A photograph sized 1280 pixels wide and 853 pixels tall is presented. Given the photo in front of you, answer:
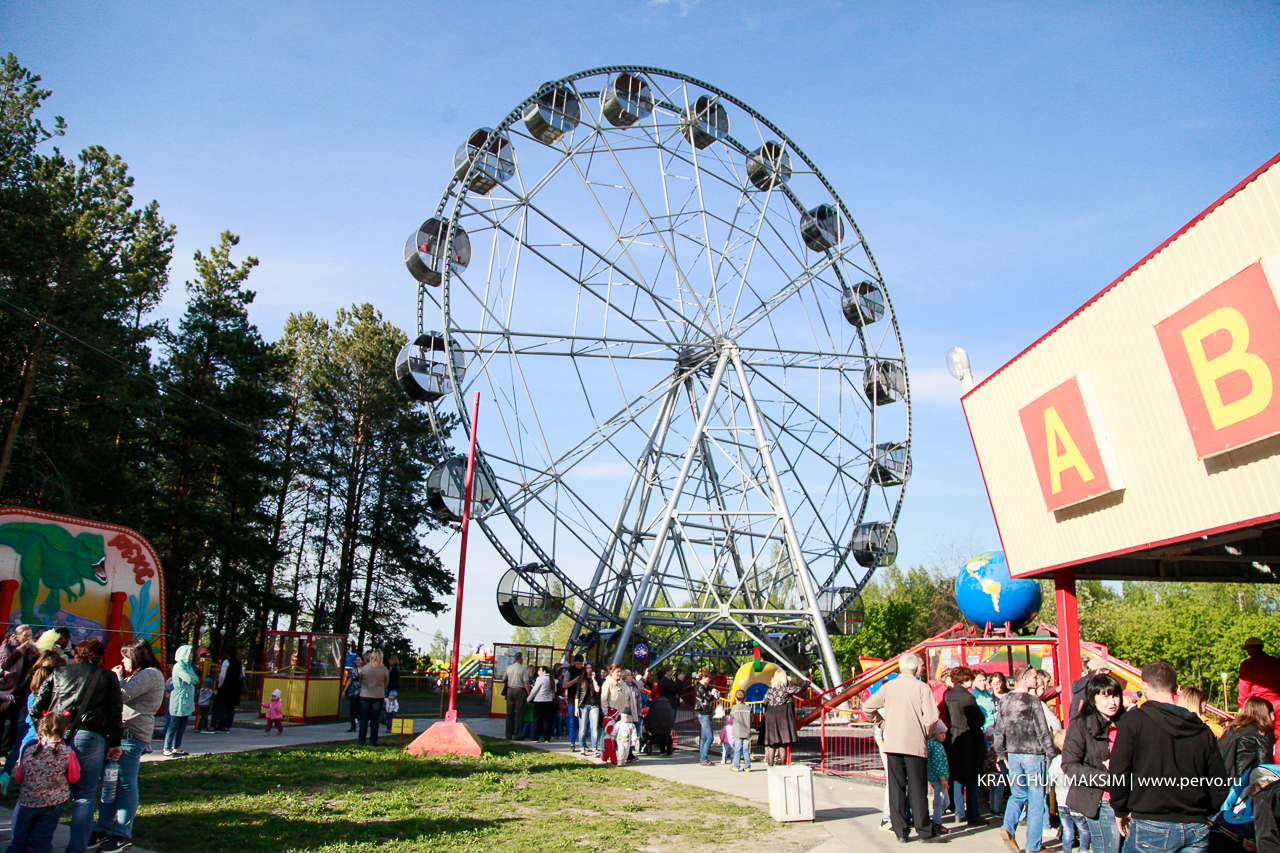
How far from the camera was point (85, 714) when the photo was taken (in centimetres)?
616

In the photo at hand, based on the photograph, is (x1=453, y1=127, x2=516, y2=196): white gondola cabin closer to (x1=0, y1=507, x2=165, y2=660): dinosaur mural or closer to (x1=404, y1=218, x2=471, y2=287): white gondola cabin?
(x1=404, y1=218, x2=471, y2=287): white gondola cabin

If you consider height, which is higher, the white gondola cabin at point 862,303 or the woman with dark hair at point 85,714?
the white gondola cabin at point 862,303

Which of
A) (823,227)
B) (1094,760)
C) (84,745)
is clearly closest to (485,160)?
(823,227)

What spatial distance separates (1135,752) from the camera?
15.3ft

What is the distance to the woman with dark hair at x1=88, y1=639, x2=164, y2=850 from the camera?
6.59 m

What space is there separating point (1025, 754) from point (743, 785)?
15.4 ft

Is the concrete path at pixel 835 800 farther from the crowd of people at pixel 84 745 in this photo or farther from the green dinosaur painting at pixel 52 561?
the green dinosaur painting at pixel 52 561

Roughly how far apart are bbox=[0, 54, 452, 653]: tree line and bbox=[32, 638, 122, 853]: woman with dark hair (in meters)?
18.2

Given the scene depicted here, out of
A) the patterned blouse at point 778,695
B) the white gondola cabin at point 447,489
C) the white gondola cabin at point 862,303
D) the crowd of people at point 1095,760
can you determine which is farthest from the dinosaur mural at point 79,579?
the white gondola cabin at point 862,303

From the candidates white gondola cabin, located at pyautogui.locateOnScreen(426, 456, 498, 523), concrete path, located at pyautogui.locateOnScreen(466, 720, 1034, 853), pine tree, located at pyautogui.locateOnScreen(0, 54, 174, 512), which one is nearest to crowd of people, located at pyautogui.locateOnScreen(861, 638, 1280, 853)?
concrete path, located at pyautogui.locateOnScreen(466, 720, 1034, 853)

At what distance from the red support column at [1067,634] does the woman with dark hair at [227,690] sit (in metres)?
13.6

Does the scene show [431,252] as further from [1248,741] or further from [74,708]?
[1248,741]

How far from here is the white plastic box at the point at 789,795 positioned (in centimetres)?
855

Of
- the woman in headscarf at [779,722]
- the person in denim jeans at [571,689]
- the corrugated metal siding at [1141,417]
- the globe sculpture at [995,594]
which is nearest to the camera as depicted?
the corrugated metal siding at [1141,417]
